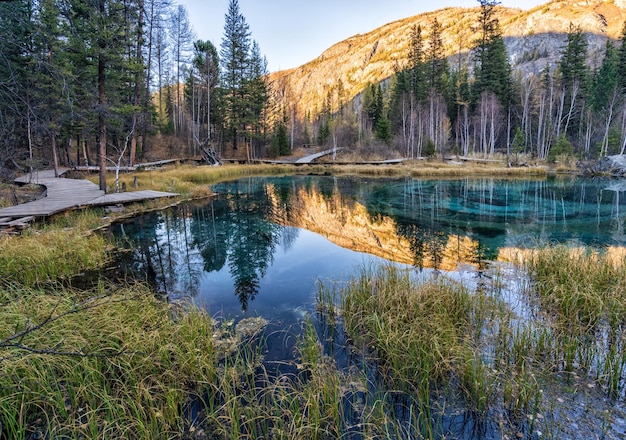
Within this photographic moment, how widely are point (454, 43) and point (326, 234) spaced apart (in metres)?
121

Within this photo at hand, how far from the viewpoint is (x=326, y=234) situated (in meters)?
11.8

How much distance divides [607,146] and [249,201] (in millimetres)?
35034

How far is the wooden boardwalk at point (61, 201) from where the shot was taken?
32.2ft

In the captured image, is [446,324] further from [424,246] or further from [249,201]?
[249,201]

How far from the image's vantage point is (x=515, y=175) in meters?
27.4

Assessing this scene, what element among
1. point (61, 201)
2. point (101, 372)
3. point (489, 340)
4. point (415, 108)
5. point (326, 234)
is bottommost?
point (489, 340)

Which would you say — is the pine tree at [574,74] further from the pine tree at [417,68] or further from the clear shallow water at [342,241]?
the clear shallow water at [342,241]

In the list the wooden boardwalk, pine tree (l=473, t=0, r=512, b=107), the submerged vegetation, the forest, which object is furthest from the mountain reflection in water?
pine tree (l=473, t=0, r=512, b=107)

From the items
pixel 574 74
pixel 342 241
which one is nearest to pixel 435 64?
pixel 574 74

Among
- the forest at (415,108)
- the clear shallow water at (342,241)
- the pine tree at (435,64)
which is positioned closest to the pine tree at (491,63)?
the forest at (415,108)

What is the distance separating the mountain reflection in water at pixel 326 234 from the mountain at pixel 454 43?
1334 inches

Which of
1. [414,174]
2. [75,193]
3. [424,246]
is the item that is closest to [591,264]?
[424,246]

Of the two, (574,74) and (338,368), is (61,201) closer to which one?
(338,368)

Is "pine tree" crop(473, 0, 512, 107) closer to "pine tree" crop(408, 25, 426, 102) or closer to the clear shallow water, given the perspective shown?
"pine tree" crop(408, 25, 426, 102)
